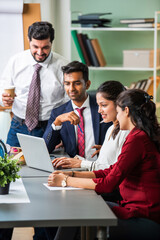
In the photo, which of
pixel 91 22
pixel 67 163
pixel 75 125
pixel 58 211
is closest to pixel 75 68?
pixel 75 125

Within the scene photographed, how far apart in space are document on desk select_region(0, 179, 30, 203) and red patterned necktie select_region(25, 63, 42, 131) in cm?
113

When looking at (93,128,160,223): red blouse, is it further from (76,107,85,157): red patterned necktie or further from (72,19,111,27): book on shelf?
(72,19,111,27): book on shelf

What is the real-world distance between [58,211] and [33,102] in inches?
64.9

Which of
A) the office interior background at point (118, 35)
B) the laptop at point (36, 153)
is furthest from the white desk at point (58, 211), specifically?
the office interior background at point (118, 35)

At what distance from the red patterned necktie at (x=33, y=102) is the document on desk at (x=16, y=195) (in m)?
1.13

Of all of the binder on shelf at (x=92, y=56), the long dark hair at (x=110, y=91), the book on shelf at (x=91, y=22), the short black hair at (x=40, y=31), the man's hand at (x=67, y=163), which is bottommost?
the man's hand at (x=67, y=163)

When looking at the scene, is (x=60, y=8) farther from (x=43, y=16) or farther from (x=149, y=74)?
(x=149, y=74)

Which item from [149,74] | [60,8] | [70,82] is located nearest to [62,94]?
[70,82]

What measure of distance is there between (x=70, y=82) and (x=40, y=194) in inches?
44.1

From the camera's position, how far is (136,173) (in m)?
2.09

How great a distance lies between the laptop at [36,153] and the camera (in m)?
2.34

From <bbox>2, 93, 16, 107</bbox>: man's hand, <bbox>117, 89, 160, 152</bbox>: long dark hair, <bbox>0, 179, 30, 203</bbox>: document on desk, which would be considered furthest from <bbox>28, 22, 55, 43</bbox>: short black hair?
<bbox>0, 179, 30, 203</bbox>: document on desk

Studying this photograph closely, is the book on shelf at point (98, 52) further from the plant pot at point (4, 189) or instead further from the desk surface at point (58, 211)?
the plant pot at point (4, 189)

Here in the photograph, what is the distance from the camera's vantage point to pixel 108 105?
265 cm
